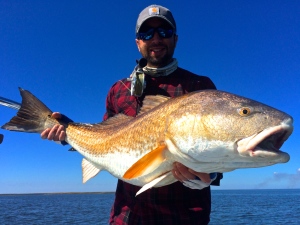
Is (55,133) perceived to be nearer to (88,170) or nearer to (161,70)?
(88,170)

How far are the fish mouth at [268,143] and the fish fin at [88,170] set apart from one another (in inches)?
103

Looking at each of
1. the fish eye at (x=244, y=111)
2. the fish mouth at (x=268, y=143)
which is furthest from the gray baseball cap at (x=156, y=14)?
the fish mouth at (x=268, y=143)

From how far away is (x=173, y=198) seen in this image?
380 cm

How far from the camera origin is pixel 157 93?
14.2 feet

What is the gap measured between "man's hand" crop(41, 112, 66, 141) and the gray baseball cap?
1879 mm

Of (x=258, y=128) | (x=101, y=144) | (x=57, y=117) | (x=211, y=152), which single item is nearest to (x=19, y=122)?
(x=57, y=117)

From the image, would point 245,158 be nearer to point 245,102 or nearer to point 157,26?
point 245,102

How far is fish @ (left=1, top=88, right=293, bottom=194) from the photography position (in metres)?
2.47

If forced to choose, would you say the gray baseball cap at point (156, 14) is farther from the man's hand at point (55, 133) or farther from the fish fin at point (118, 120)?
the man's hand at point (55, 133)

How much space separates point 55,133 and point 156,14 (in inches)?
93.6

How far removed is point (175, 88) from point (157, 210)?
1628mm

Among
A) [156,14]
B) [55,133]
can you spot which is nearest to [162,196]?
[55,133]

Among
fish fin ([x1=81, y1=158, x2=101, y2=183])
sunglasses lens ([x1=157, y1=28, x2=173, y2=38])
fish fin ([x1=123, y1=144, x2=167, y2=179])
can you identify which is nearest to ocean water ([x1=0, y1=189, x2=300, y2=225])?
fish fin ([x1=81, y1=158, x2=101, y2=183])

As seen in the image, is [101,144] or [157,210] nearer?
[157,210]
